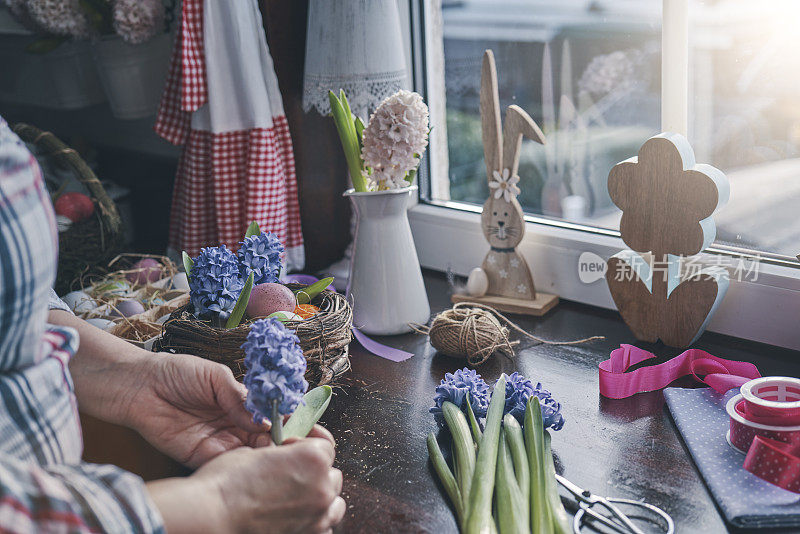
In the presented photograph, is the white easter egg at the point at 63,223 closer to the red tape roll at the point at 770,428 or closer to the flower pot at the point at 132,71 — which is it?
the flower pot at the point at 132,71

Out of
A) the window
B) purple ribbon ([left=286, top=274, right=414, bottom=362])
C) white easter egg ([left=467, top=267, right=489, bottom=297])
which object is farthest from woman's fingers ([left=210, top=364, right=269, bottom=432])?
the window

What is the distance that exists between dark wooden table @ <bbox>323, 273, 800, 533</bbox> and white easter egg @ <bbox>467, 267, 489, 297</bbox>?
89 mm

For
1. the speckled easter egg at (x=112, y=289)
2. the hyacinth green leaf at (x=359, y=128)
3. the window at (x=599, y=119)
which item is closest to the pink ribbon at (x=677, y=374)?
the window at (x=599, y=119)

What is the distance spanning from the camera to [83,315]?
1.13m

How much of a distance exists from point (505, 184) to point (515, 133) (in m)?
0.08

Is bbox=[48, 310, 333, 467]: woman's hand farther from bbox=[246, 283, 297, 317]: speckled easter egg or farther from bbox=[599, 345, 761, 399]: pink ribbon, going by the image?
bbox=[599, 345, 761, 399]: pink ribbon

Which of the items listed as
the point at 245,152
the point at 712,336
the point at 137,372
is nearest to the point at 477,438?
the point at 137,372

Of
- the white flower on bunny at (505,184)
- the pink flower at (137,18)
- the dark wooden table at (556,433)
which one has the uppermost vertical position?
the pink flower at (137,18)

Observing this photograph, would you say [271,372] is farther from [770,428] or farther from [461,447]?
[770,428]

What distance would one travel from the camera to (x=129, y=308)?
112cm

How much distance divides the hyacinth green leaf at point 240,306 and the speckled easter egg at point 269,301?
18 mm

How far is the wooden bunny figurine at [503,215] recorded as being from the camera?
1145mm

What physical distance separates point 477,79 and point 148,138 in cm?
82

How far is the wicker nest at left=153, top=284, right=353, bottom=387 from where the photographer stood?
87 cm
